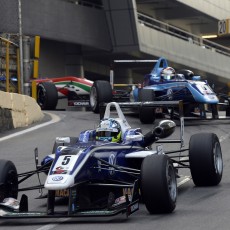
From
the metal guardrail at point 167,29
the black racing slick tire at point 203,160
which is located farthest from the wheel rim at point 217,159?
the metal guardrail at point 167,29

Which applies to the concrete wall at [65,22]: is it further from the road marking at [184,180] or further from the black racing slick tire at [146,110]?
the road marking at [184,180]

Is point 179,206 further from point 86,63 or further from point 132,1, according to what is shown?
point 86,63

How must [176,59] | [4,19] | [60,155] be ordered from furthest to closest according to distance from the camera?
[176,59] < [4,19] < [60,155]

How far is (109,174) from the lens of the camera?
9617 mm

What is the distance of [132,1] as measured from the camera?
38969 millimetres

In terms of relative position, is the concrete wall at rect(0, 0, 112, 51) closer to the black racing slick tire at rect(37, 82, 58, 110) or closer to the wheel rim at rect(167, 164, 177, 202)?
the black racing slick tire at rect(37, 82, 58, 110)

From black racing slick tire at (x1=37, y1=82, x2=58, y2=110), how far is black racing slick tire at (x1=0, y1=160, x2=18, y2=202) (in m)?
16.1

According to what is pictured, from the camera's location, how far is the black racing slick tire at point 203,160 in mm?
10742

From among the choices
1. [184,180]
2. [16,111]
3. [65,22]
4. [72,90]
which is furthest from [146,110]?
[65,22]

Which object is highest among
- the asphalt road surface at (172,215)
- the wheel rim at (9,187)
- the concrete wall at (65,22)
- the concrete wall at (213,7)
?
the concrete wall at (213,7)

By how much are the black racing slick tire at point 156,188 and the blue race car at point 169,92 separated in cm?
1177

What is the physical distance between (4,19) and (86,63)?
54.3ft

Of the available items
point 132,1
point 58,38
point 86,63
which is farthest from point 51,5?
point 86,63

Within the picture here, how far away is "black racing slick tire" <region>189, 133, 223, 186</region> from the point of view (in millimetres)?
10742
